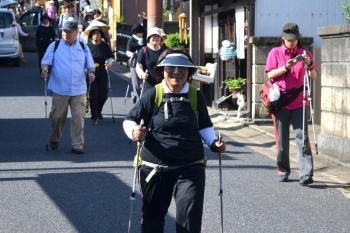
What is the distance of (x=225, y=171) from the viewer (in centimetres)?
1098

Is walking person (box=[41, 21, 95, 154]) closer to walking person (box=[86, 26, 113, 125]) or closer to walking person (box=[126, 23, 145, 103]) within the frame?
walking person (box=[126, 23, 145, 103])

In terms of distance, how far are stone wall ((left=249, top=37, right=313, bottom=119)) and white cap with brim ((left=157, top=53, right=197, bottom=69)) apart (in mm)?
9590

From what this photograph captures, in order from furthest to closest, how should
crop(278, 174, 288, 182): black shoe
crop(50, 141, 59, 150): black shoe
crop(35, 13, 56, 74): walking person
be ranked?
crop(35, 13, 56, 74): walking person → crop(50, 141, 59, 150): black shoe → crop(278, 174, 288, 182): black shoe

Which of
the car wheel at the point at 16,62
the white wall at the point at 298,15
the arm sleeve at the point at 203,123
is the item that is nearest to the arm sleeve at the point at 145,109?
the arm sleeve at the point at 203,123

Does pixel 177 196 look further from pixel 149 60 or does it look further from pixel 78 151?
pixel 149 60

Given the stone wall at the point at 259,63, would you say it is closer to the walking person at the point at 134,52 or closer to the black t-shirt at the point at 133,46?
the walking person at the point at 134,52

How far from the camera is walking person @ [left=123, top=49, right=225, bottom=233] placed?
608cm

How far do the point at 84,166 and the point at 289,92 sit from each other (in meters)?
3.00

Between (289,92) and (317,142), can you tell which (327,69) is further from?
(289,92)

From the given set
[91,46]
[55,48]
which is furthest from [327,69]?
[91,46]

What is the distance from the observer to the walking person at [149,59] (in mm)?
12406

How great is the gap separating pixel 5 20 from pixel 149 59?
17531mm

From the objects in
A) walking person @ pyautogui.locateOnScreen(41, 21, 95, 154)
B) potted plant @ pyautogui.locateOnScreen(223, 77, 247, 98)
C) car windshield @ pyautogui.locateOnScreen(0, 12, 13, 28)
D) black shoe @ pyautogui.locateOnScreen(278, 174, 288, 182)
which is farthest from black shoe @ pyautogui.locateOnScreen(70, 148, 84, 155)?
car windshield @ pyautogui.locateOnScreen(0, 12, 13, 28)

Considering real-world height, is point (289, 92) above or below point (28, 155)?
above
